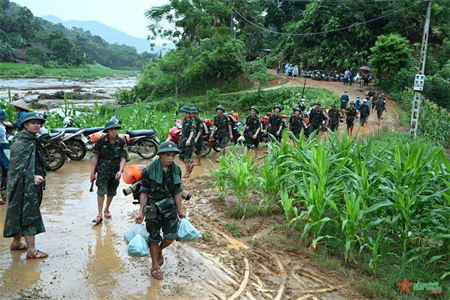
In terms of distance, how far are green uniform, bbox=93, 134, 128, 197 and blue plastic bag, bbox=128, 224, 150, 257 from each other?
5.74 ft

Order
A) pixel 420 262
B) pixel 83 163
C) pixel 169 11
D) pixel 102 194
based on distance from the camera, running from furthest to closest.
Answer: pixel 169 11 → pixel 83 163 → pixel 102 194 → pixel 420 262

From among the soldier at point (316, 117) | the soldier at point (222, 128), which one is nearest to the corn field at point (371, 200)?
the soldier at point (222, 128)

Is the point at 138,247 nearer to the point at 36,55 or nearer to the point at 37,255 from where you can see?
the point at 37,255

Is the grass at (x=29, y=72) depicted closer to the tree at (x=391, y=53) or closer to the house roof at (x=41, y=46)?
the house roof at (x=41, y=46)

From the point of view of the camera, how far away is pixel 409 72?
2555 cm

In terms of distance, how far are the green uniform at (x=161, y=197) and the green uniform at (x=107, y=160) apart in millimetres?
1598

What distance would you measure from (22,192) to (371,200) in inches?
171

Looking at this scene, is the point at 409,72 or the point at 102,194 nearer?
the point at 102,194

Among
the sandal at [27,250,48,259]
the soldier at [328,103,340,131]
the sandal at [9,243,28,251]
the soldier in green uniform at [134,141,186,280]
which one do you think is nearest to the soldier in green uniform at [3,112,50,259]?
the sandal at [27,250,48,259]

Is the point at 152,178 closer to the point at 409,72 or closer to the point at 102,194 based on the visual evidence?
the point at 102,194

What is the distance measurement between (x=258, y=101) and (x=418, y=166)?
19992 millimetres

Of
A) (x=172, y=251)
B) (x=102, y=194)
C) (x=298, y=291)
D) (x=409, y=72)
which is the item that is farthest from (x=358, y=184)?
(x=409, y=72)

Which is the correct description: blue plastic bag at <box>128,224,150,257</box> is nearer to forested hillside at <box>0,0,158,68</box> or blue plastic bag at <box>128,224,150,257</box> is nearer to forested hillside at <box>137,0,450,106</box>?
forested hillside at <box>137,0,450,106</box>

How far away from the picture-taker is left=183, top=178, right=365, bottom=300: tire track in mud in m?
3.96
